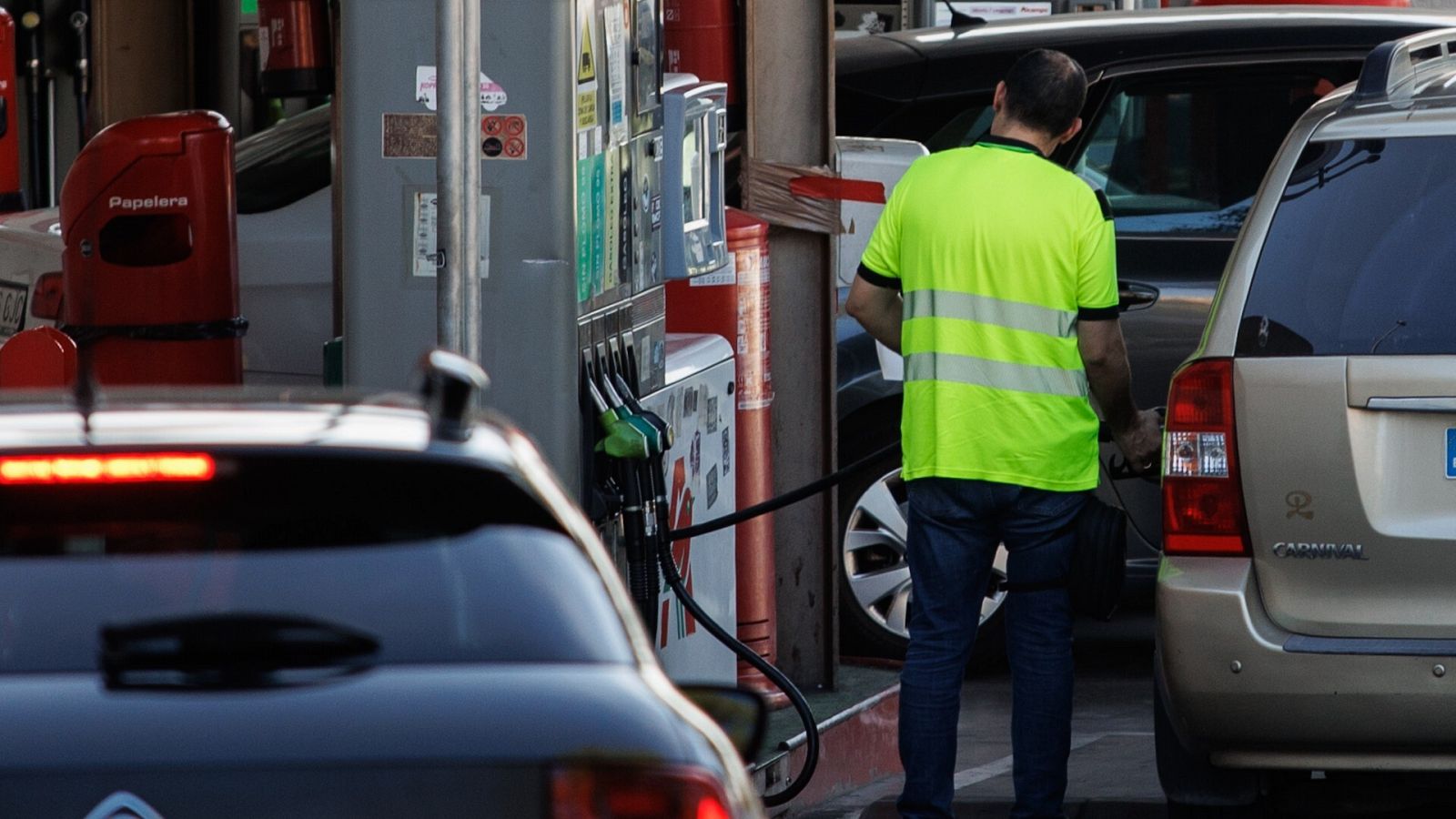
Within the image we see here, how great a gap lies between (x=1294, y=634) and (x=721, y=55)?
3.01m

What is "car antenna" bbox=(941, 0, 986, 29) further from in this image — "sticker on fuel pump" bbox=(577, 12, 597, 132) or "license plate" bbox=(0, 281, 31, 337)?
"sticker on fuel pump" bbox=(577, 12, 597, 132)

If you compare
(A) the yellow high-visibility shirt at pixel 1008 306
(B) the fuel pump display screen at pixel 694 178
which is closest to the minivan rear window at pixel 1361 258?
(A) the yellow high-visibility shirt at pixel 1008 306

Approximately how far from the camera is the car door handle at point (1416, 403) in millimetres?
4770

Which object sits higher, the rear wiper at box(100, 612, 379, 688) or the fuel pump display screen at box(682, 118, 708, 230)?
the fuel pump display screen at box(682, 118, 708, 230)

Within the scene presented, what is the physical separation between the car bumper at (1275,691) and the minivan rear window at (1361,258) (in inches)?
18.9

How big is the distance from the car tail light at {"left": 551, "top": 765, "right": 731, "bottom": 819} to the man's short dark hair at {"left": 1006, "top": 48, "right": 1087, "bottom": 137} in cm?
327

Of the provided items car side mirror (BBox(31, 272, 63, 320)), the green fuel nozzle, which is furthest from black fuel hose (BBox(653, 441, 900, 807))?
car side mirror (BBox(31, 272, 63, 320))

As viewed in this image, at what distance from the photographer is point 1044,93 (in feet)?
18.5

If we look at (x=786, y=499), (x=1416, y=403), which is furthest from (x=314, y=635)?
(x=786, y=499)

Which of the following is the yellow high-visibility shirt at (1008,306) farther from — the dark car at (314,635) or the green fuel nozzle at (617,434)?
the dark car at (314,635)

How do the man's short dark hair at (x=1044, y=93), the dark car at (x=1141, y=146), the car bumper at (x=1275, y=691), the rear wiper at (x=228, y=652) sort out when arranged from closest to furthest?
the rear wiper at (x=228, y=652) → the car bumper at (x=1275, y=691) → the man's short dark hair at (x=1044, y=93) → the dark car at (x=1141, y=146)

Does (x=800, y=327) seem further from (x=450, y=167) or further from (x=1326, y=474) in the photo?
(x=450, y=167)

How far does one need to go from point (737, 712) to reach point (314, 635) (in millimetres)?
765

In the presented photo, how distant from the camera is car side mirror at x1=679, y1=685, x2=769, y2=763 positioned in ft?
10.6
